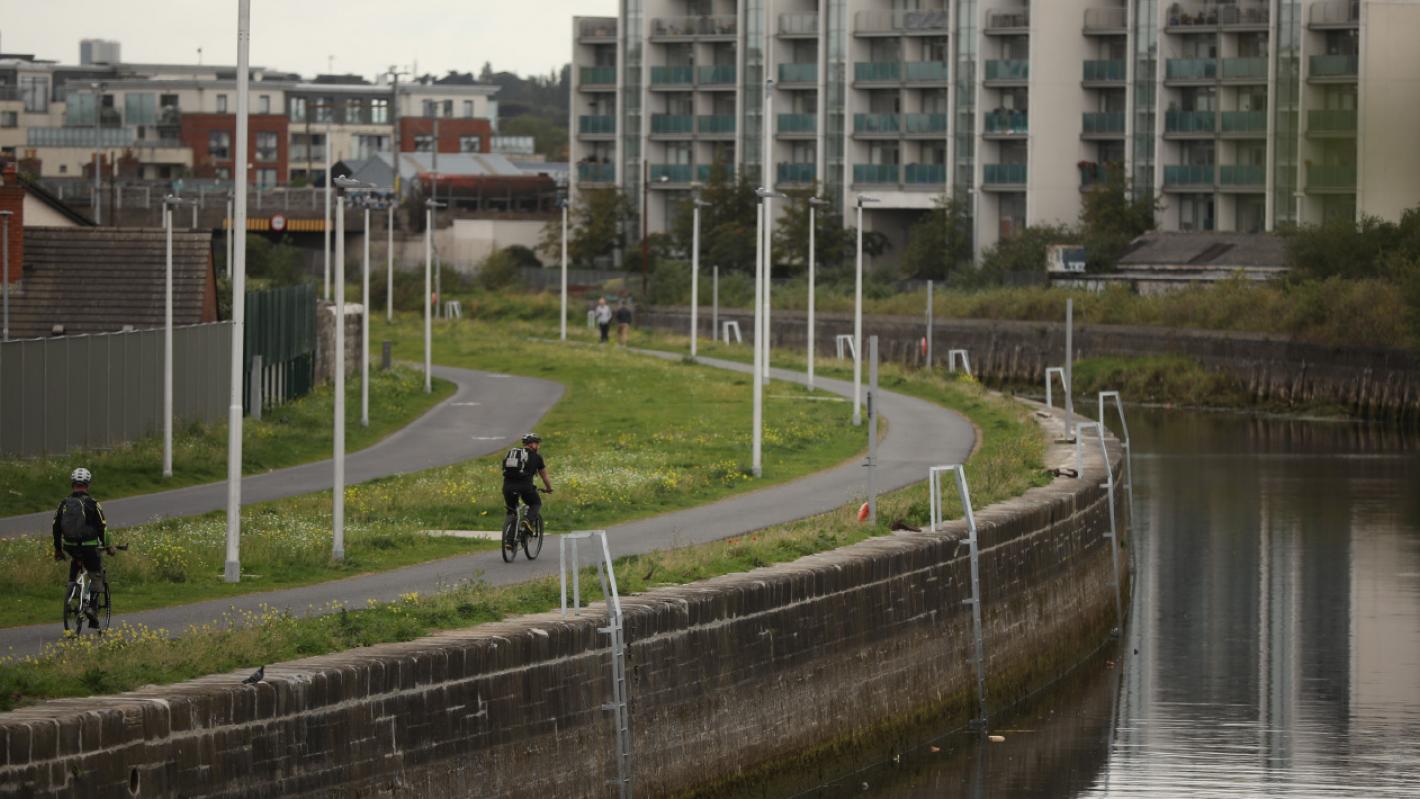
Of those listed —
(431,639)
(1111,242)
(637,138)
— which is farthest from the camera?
(637,138)

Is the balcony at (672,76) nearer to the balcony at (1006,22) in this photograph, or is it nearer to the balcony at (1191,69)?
the balcony at (1006,22)

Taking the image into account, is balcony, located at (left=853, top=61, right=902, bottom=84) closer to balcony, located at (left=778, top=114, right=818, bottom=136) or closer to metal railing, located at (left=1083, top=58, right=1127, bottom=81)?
balcony, located at (left=778, top=114, right=818, bottom=136)

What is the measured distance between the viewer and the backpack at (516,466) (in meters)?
29.7

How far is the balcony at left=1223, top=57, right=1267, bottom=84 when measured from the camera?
367 ft

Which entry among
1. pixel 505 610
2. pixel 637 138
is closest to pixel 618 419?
pixel 505 610

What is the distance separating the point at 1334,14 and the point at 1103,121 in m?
15.5

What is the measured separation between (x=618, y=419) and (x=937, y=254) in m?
66.5

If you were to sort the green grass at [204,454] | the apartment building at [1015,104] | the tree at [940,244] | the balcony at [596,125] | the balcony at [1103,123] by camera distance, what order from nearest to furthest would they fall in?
the green grass at [204,454], the apartment building at [1015,104], the tree at [940,244], the balcony at [1103,123], the balcony at [596,125]

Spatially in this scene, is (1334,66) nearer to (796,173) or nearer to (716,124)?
(796,173)

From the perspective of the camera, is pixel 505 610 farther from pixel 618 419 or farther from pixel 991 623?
pixel 618 419

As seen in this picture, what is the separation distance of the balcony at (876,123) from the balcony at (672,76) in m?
11.5

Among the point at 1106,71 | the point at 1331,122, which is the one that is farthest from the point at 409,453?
the point at 1106,71

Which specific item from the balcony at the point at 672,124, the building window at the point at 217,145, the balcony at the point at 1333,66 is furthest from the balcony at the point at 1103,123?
the building window at the point at 217,145

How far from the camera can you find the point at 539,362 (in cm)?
7562
